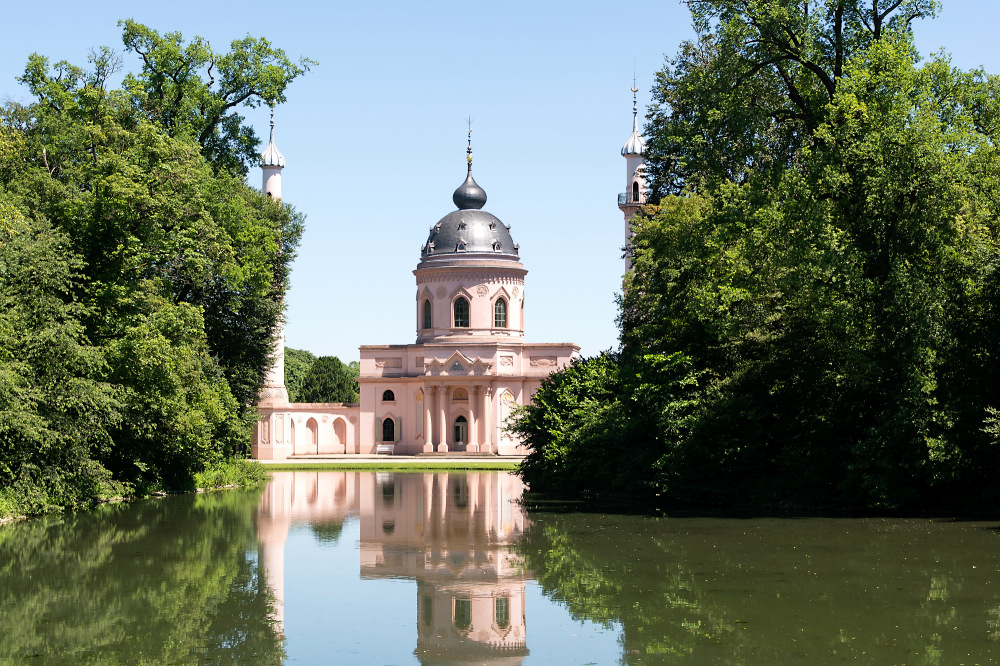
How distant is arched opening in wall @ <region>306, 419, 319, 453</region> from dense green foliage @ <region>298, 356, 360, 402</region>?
13.5 meters

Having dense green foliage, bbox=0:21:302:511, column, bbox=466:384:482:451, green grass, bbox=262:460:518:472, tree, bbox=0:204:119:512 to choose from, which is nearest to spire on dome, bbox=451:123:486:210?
column, bbox=466:384:482:451

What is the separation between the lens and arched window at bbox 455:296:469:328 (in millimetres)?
74688

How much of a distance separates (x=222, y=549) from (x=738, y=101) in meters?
14.1

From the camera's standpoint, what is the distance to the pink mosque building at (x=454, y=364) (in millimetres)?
73188

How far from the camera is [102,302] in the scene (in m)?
26.5

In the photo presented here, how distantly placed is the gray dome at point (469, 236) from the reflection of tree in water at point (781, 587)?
55.1m

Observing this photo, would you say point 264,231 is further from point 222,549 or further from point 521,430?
point 222,549

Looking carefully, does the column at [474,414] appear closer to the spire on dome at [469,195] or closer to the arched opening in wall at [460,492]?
the spire on dome at [469,195]

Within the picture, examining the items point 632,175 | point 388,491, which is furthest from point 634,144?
point 388,491

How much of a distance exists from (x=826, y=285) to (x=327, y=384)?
221ft

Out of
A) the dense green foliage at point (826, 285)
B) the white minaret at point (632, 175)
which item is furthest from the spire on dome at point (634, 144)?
the dense green foliage at point (826, 285)

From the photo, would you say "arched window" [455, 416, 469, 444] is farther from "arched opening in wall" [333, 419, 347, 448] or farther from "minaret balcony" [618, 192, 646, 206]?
"minaret balcony" [618, 192, 646, 206]

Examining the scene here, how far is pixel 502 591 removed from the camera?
13117 mm

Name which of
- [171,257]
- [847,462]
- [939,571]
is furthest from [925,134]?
[171,257]
